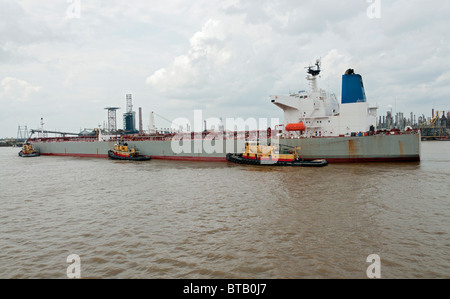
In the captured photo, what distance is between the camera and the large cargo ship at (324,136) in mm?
21844

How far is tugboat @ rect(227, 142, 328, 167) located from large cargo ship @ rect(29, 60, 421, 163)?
3.17 ft

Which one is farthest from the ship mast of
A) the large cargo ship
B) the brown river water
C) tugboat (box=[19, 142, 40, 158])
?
tugboat (box=[19, 142, 40, 158])

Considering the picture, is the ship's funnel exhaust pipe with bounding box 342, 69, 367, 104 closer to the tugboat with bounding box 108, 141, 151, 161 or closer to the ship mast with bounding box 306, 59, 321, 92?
the ship mast with bounding box 306, 59, 321, 92

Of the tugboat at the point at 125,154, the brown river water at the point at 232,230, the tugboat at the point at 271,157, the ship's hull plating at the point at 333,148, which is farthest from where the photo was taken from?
the tugboat at the point at 125,154

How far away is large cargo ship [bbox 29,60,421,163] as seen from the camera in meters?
21.8

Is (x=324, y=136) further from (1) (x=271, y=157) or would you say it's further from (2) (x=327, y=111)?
(1) (x=271, y=157)

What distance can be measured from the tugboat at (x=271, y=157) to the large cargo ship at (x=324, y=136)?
96cm

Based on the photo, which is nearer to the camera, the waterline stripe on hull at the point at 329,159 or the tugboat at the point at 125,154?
the waterline stripe on hull at the point at 329,159

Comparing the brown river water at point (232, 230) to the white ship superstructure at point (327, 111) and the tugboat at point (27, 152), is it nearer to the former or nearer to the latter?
the white ship superstructure at point (327, 111)

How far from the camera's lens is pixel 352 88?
24.4 meters

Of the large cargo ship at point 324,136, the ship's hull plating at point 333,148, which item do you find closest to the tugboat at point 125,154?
the large cargo ship at point 324,136

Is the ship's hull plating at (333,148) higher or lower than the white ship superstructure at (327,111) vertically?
lower
